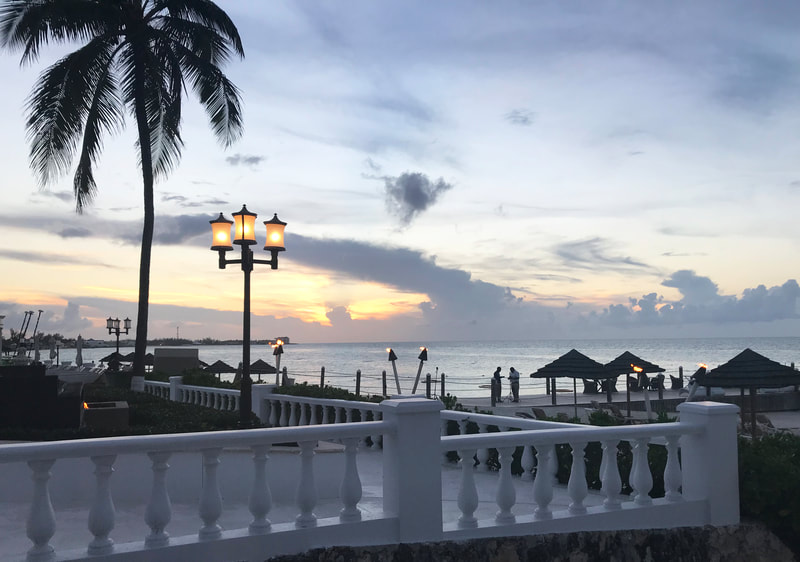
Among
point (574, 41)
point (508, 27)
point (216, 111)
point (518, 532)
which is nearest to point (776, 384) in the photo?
point (574, 41)

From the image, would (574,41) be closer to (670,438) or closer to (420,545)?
(670,438)

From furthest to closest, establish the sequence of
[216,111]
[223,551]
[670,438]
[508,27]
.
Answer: [216,111], [508,27], [670,438], [223,551]

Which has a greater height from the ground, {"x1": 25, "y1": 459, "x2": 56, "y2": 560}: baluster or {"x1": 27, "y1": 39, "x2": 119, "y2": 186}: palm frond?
{"x1": 27, "y1": 39, "x2": 119, "y2": 186}: palm frond

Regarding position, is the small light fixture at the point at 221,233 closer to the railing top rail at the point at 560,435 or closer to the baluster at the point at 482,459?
the baluster at the point at 482,459

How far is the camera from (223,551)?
4.94 m

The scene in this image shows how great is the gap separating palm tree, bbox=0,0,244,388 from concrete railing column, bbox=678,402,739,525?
18895 mm

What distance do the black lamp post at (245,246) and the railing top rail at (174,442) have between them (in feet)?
20.1

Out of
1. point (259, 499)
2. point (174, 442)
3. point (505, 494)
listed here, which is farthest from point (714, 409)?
point (174, 442)

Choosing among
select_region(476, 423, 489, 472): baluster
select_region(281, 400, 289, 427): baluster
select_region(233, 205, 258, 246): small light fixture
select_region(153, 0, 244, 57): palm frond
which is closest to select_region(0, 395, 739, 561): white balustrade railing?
select_region(476, 423, 489, 472): baluster

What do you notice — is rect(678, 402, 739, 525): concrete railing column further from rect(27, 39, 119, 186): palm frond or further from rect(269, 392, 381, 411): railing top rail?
rect(27, 39, 119, 186): palm frond

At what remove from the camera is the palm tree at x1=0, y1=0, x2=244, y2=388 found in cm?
2033

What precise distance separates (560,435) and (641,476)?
103 cm

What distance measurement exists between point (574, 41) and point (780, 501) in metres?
12.3

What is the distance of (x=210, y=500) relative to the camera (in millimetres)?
4938
